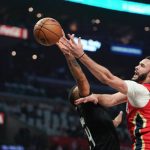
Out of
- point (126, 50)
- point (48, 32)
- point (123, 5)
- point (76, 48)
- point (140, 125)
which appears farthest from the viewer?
point (126, 50)

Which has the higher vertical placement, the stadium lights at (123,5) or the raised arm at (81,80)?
the stadium lights at (123,5)

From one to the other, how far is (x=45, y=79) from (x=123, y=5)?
973 centimetres

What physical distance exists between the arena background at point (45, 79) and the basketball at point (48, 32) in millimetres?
8518

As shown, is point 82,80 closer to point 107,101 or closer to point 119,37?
point 107,101

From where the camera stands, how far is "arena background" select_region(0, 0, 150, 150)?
15234 mm

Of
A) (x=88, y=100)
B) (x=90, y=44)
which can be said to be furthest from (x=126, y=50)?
(x=88, y=100)

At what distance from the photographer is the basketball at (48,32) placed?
194 inches

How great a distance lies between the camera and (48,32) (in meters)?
4.94

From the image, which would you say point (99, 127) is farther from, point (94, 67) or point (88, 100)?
point (94, 67)

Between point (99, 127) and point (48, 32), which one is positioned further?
point (48, 32)

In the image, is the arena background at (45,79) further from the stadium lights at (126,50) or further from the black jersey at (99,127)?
the black jersey at (99,127)

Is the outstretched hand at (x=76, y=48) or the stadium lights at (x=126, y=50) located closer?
the outstretched hand at (x=76, y=48)

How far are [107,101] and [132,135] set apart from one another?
53 cm

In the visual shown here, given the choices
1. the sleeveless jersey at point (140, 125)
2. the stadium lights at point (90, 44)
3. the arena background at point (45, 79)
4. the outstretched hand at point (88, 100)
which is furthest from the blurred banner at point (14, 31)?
the sleeveless jersey at point (140, 125)
